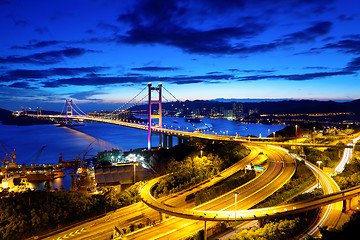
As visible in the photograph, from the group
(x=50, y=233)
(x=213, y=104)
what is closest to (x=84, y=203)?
(x=50, y=233)

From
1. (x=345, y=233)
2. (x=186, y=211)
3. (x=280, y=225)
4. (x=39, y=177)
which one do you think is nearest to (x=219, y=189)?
(x=186, y=211)

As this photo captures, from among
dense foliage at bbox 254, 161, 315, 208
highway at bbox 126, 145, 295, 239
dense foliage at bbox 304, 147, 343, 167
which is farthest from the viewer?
dense foliage at bbox 304, 147, 343, 167

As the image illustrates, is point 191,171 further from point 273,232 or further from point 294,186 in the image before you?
point 273,232

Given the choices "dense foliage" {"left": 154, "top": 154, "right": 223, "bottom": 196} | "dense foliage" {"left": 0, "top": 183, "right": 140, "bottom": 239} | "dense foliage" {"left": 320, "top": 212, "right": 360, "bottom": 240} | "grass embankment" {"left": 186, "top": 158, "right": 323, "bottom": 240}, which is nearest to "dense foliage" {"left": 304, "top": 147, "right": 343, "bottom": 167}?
"grass embankment" {"left": 186, "top": 158, "right": 323, "bottom": 240}

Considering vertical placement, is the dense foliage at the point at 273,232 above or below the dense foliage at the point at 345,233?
below

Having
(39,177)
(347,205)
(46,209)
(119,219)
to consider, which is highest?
(347,205)

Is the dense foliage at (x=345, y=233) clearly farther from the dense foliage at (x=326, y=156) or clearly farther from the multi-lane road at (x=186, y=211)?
the dense foliage at (x=326, y=156)

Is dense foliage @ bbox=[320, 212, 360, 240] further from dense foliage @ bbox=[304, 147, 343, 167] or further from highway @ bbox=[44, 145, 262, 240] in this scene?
dense foliage @ bbox=[304, 147, 343, 167]

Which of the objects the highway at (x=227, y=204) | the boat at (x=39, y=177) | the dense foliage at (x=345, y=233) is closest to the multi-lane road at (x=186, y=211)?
the highway at (x=227, y=204)

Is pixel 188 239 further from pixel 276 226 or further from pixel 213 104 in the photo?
pixel 213 104
